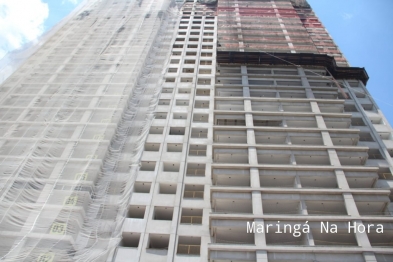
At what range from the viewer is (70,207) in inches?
833

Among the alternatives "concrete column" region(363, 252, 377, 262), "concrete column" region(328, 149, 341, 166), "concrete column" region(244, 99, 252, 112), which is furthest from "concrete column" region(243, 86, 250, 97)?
"concrete column" region(363, 252, 377, 262)

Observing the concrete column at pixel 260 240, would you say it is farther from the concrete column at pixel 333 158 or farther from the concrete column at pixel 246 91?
the concrete column at pixel 246 91

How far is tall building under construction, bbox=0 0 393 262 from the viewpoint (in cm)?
2066

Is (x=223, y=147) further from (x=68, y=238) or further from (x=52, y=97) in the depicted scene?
(x=52, y=97)

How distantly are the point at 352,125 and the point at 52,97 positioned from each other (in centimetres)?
2913

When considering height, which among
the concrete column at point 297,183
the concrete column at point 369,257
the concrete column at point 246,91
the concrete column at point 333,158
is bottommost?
the concrete column at point 369,257

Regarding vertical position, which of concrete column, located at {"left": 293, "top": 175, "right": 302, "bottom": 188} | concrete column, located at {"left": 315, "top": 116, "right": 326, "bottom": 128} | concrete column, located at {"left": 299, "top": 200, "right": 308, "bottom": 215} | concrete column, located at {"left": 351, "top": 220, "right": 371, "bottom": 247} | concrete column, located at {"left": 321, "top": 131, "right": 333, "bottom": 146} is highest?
concrete column, located at {"left": 315, "top": 116, "right": 326, "bottom": 128}

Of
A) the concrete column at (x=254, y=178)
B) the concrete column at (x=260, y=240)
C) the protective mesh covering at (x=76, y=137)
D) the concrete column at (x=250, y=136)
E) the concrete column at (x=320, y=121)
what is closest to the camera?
the protective mesh covering at (x=76, y=137)

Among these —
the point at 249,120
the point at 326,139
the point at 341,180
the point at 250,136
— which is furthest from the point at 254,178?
the point at 326,139

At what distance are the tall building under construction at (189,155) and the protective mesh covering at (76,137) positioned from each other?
4.5 inches

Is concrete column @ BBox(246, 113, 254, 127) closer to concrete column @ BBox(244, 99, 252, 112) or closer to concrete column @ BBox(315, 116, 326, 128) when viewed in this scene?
concrete column @ BBox(244, 99, 252, 112)

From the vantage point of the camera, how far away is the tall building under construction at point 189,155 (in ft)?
67.8

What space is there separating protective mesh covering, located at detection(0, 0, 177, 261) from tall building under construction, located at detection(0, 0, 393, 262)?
0.38 feet

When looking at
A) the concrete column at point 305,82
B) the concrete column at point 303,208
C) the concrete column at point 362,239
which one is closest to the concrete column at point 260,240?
the concrete column at point 303,208
